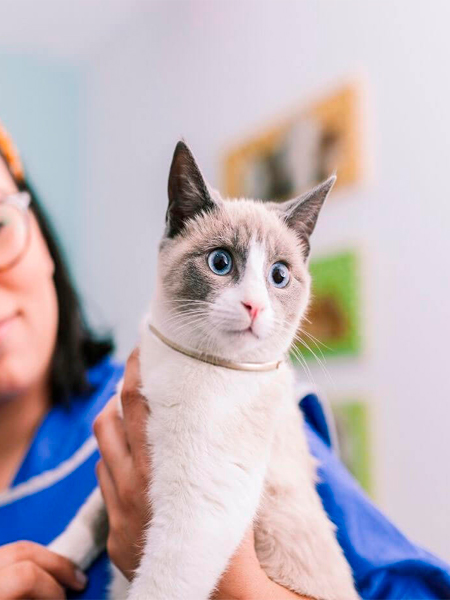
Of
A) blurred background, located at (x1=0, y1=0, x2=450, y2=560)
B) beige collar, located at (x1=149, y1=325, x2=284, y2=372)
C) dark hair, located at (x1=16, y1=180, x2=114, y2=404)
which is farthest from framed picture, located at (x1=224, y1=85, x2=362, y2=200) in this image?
beige collar, located at (x1=149, y1=325, x2=284, y2=372)

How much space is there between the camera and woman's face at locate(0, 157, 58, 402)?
98 cm

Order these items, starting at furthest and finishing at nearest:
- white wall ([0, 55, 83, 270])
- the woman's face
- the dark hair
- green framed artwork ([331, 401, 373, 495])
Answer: white wall ([0, 55, 83, 270]) < green framed artwork ([331, 401, 373, 495]) < the dark hair < the woman's face

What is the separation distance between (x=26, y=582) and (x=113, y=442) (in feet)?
0.67

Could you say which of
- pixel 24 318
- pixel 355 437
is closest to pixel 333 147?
pixel 355 437

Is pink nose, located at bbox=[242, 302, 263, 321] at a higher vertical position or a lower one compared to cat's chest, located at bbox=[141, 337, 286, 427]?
higher

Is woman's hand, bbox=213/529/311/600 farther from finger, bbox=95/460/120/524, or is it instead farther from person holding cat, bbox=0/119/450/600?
finger, bbox=95/460/120/524

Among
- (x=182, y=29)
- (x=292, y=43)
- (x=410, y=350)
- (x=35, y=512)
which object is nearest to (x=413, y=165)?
(x=410, y=350)

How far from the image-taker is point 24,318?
1004 mm

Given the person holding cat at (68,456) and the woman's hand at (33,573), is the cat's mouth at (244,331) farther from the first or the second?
the woman's hand at (33,573)

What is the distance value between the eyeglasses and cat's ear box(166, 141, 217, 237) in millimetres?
365

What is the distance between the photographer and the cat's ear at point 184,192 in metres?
0.67

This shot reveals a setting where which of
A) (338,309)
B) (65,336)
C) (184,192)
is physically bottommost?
(338,309)

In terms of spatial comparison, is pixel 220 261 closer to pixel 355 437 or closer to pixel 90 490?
pixel 90 490

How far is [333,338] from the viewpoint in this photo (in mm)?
1694
